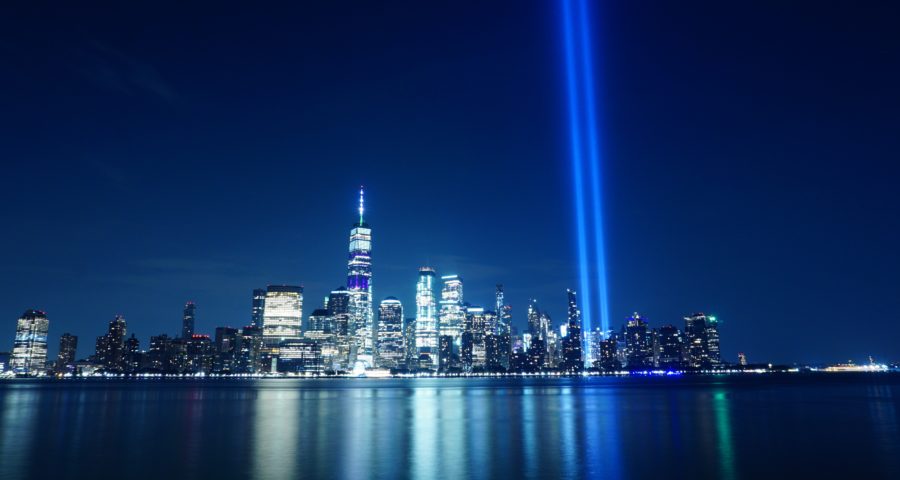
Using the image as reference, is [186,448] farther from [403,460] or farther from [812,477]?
[812,477]

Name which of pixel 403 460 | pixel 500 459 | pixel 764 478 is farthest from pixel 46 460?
pixel 764 478

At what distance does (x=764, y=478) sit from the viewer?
2900cm

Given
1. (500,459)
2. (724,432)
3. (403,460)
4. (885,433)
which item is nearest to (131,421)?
(403,460)

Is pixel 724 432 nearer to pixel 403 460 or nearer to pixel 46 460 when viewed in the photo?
pixel 403 460

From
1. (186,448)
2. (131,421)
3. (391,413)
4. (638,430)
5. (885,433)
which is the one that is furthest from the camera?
(391,413)

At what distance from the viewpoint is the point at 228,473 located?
3030 cm

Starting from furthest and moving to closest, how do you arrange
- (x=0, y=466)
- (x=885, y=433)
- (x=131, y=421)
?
1. (x=131, y=421)
2. (x=885, y=433)
3. (x=0, y=466)

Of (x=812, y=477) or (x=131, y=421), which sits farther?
(x=131, y=421)

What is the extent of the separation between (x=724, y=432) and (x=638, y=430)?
614 cm

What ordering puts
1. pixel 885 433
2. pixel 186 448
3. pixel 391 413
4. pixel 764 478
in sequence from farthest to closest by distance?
pixel 391 413, pixel 885 433, pixel 186 448, pixel 764 478

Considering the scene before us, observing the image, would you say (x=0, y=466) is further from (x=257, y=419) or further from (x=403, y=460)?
(x=257, y=419)

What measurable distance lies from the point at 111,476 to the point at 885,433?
49.8 meters

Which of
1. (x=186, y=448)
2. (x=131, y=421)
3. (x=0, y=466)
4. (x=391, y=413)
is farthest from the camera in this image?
(x=391, y=413)

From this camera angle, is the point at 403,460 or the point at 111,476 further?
the point at 403,460
